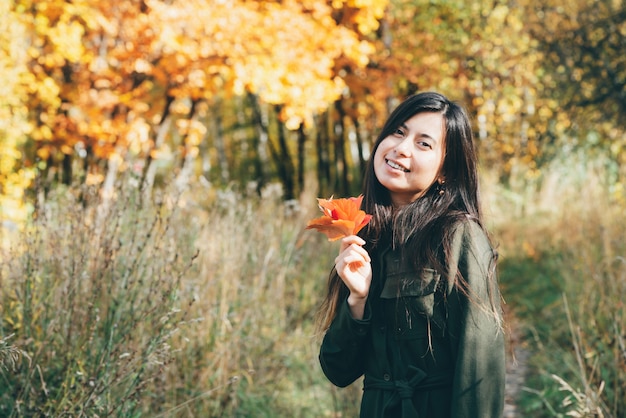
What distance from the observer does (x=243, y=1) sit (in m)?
9.81

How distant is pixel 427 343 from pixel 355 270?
28cm

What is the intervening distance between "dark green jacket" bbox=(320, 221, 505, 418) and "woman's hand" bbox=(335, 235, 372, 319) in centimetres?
3

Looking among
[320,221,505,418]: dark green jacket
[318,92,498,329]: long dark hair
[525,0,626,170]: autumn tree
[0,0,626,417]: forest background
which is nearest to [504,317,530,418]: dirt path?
[0,0,626,417]: forest background

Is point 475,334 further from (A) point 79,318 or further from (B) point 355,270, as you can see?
(A) point 79,318

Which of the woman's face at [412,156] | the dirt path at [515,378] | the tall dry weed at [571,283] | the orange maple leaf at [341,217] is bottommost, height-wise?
the dirt path at [515,378]

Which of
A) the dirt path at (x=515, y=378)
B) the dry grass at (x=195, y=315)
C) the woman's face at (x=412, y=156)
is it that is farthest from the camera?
the dirt path at (x=515, y=378)

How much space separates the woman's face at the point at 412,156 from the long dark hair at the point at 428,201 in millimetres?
23

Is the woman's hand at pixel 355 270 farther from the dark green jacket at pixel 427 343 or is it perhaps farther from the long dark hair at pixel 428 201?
the long dark hair at pixel 428 201

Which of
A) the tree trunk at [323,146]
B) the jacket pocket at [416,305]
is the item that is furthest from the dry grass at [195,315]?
the tree trunk at [323,146]

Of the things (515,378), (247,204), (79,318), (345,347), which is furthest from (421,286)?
(515,378)

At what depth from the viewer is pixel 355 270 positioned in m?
1.91

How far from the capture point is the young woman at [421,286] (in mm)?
1828

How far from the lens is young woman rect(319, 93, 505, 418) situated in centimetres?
183

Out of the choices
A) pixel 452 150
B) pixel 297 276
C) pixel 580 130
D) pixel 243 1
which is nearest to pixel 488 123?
pixel 580 130
